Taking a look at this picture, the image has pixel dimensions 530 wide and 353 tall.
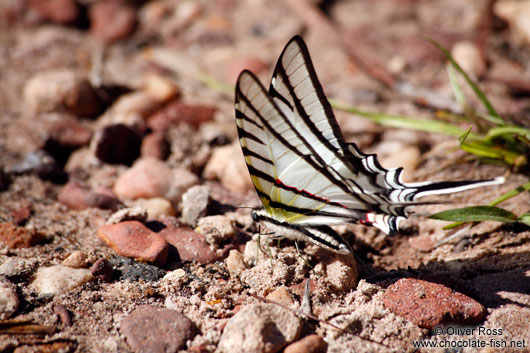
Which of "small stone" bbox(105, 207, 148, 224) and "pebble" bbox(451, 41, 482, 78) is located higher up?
"pebble" bbox(451, 41, 482, 78)

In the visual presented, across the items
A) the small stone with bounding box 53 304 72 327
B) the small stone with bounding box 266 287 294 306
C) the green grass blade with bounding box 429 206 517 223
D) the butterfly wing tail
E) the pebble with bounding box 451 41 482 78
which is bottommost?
the small stone with bounding box 53 304 72 327

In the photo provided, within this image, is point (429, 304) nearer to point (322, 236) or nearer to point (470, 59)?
point (322, 236)

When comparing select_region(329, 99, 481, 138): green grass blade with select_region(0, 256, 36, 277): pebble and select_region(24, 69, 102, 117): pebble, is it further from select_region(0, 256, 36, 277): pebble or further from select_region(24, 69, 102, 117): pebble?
select_region(0, 256, 36, 277): pebble

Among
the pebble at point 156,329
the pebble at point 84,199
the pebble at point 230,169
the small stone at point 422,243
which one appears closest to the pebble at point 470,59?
the small stone at point 422,243

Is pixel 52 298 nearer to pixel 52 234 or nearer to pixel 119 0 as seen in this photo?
pixel 52 234

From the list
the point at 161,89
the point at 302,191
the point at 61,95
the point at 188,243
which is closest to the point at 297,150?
the point at 302,191

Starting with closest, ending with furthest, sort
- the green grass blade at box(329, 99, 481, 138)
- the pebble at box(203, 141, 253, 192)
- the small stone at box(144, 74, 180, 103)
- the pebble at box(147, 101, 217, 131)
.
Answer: the green grass blade at box(329, 99, 481, 138) < the pebble at box(203, 141, 253, 192) < the pebble at box(147, 101, 217, 131) < the small stone at box(144, 74, 180, 103)

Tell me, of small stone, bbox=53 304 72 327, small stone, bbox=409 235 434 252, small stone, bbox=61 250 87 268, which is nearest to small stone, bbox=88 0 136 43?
small stone, bbox=61 250 87 268

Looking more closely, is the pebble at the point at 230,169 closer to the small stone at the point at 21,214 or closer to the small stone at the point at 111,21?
the small stone at the point at 21,214
